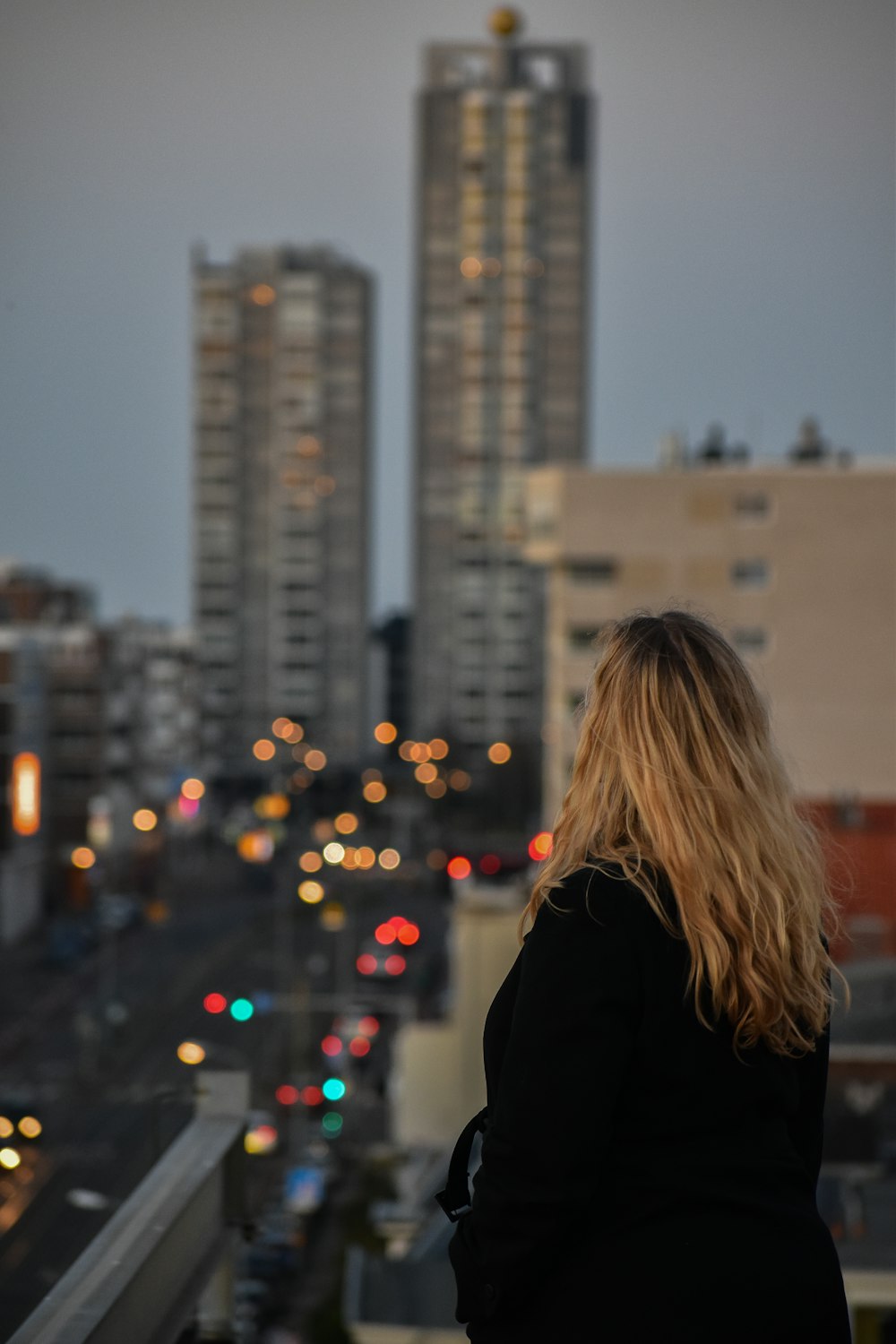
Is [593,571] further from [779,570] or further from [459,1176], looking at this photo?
[459,1176]

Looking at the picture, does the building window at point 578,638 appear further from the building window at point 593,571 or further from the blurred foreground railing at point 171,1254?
the blurred foreground railing at point 171,1254

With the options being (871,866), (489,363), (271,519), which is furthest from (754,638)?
(271,519)

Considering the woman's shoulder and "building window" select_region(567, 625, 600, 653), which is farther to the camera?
"building window" select_region(567, 625, 600, 653)

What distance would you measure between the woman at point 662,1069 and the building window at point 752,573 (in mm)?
23108

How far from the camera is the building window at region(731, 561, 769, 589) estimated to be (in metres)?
24.1

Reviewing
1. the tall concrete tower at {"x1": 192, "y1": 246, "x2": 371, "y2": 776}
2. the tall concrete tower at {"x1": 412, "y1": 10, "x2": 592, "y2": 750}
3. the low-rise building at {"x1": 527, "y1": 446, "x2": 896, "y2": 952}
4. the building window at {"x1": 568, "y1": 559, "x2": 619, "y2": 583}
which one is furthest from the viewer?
the tall concrete tower at {"x1": 192, "y1": 246, "x2": 371, "y2": 776}

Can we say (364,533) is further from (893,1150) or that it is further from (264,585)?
(893,1150)

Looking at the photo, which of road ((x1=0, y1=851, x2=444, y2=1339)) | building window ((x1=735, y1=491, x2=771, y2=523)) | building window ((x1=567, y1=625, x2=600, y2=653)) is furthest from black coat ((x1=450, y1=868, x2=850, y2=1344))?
building window ((x1=567, y1=625, x2=600, y2=653))

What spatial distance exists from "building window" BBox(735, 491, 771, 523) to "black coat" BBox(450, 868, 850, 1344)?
76.6ft

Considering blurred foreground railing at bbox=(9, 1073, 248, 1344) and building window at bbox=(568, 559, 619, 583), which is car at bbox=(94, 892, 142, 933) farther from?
blurred foreground railing at bbox=(9, 1073, 248, 1344)

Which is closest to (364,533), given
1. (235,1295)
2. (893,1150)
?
(893,1150)

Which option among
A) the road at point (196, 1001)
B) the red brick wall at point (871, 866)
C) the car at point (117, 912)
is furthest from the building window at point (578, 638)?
the car at point (117, 912)

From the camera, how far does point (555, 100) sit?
48.7 meters

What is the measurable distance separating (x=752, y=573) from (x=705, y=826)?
23176 mm
